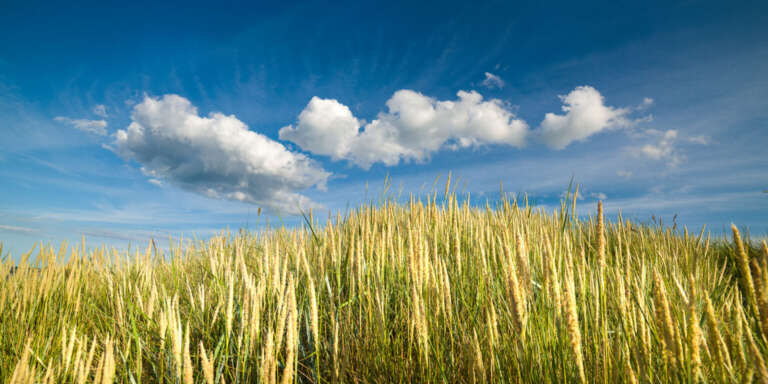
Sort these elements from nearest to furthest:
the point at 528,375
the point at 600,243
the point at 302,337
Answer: the point at 600,243, the point at 528,375, the point at 302,337

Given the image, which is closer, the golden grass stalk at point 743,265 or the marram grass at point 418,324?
the golden grass stalk at point 743,265

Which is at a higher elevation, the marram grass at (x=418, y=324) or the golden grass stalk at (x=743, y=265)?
the golden grass stalk at (x=743, y=265)

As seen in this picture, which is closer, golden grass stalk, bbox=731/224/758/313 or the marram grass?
golden grass stalk, bbox=731/224/758/313

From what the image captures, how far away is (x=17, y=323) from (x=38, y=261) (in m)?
0.66

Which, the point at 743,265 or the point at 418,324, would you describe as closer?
the point at 743,265

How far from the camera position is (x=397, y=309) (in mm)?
2131

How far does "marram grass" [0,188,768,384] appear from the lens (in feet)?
2.99

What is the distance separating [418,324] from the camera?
1280 millimetres

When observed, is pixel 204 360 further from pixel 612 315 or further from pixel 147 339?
pixel 612 315

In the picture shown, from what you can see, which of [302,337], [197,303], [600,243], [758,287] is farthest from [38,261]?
[758,287]

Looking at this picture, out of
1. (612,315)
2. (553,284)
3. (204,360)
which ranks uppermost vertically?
(553,284)

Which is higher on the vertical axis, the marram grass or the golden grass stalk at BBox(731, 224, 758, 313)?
the golden grass stalk at BBox(731, 224, 758, 313)

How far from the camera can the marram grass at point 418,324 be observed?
0.91 metres

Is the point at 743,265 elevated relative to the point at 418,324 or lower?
elevated
